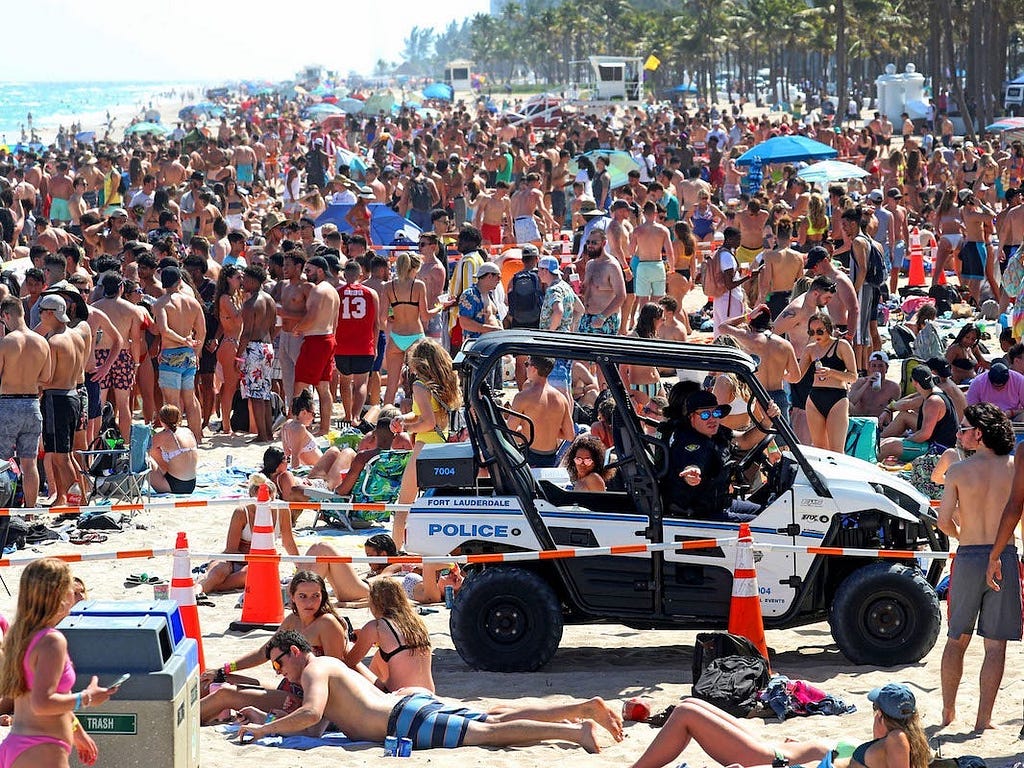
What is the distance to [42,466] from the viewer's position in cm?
1180

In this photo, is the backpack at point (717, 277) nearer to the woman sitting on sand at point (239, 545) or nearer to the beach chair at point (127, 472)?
the beach chair at point (127, 472)

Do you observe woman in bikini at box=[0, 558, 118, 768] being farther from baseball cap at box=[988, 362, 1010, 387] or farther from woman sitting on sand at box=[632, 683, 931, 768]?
baseball cap at box=[988, 362, 1010, 387]

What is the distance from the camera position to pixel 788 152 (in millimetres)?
24578

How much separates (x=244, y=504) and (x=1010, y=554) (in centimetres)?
445

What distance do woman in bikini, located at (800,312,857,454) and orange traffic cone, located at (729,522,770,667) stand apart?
3.20m

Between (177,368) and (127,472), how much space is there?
199 cm

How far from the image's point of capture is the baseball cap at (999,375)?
1009 centimetres

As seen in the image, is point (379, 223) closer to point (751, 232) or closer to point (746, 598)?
point (751, 232)

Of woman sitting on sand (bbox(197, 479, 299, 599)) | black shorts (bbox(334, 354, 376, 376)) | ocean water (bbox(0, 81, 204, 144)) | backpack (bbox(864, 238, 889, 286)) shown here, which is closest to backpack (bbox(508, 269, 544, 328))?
black shorts (bbox(334, 354, 376, 376))

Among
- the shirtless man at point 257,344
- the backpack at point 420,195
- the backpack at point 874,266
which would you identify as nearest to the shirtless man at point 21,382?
the shirtless man at point 257,344

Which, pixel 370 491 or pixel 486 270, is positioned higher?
pixel 486 270

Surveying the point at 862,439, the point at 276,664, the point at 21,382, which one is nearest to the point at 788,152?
the point at 862,439

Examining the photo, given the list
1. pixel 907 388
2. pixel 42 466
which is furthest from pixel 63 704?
pixel 907 388

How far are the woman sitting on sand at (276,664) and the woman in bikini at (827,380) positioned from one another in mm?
4401
